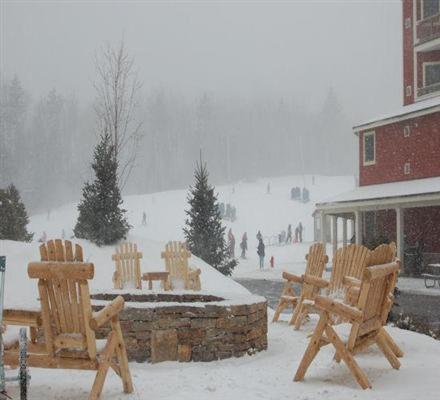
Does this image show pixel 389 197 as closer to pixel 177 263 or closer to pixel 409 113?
pixel 409 113

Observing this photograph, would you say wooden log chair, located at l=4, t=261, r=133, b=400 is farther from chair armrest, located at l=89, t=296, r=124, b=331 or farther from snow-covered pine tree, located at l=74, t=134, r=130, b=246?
snow-covered pine tree, located at l=74, t=134, r=130, b=246

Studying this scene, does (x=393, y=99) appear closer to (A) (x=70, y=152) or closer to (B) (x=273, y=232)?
(A) (x=70, y=152)

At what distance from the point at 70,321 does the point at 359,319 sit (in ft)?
7.24

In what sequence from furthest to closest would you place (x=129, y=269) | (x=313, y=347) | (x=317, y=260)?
(x=129, y=269) < (x=317, y=260) < (x=313, y=347)

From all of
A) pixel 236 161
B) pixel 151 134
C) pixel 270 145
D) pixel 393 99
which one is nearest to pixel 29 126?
pixel 151 134

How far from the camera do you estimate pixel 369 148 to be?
24.2 m

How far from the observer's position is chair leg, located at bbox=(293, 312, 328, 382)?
16.0 ft

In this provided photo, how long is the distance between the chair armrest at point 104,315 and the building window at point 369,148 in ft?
67.8

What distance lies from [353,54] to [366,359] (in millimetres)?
165810

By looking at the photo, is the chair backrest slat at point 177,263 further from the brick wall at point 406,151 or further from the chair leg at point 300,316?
the brick wall at point 406,151

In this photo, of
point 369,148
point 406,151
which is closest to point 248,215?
point 369,148

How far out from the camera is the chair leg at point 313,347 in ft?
16.0

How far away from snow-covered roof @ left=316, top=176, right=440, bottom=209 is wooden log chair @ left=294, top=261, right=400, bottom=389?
1340cm

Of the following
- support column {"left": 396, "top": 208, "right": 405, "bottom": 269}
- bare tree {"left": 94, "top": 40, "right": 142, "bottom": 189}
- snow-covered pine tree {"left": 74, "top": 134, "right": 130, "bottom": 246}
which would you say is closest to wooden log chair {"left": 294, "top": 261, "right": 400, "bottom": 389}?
snow-covered pine tree {"left": 74, "top": 134, "right": 130, "bottom": 246}
